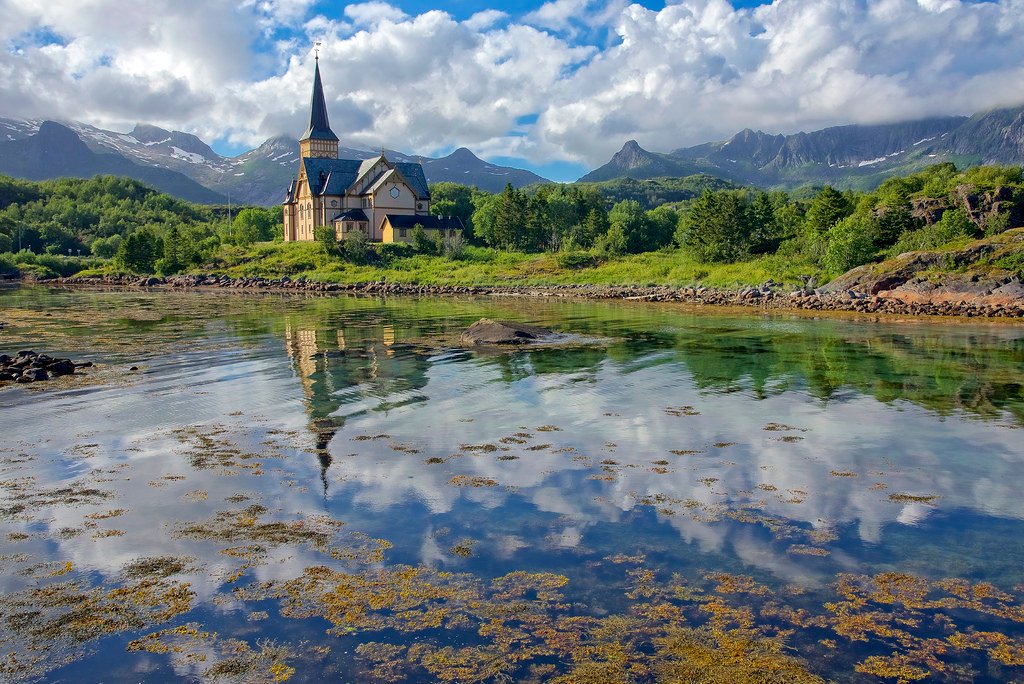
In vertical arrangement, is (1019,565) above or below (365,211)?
below

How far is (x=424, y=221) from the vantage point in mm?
108688

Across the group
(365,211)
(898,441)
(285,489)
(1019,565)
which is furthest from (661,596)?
(365,211)

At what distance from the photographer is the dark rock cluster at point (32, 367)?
22.4 metres

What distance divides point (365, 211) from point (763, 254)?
58.9 m

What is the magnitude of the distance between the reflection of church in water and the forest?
138ft

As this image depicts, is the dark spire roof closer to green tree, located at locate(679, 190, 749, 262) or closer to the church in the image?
the church

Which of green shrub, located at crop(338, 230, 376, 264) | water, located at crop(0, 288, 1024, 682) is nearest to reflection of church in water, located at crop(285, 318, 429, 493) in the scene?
water, located at crop(0, 288, 1024, 682)

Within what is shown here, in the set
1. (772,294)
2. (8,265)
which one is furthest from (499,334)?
(8,265)

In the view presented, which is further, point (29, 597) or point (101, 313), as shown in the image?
point (101, 313)

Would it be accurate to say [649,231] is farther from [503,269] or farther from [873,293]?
[873,293]

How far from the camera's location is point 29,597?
8648mm

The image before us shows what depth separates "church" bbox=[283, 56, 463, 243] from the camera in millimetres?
108812

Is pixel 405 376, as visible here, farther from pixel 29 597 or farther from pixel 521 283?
pixel 521 283

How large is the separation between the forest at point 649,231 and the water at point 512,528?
40.3m
